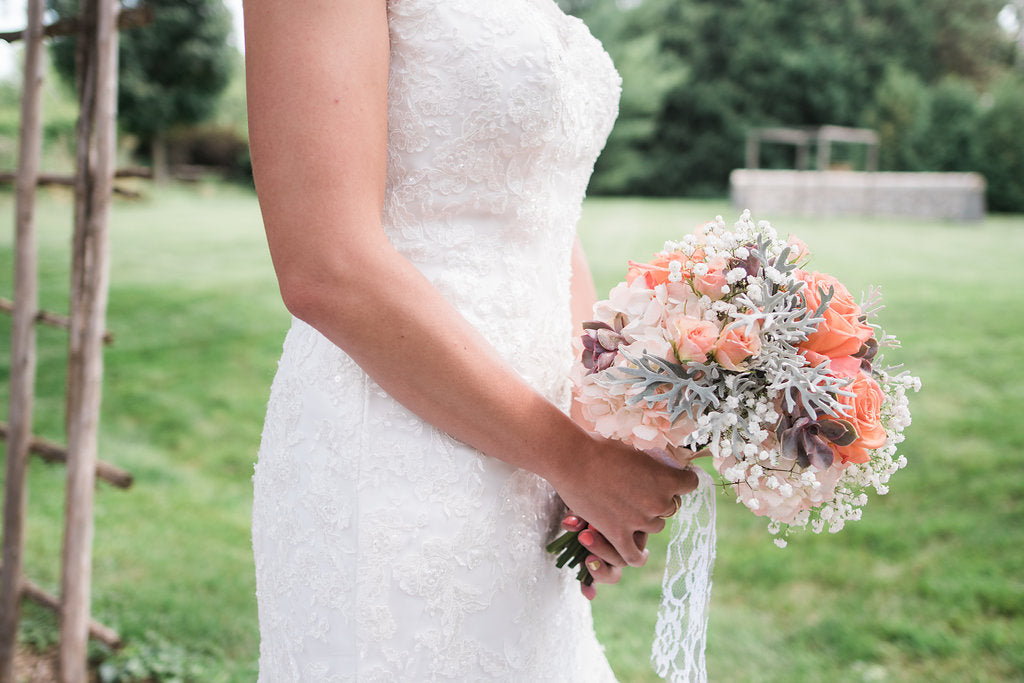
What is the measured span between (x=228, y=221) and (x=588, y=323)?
15.4 m

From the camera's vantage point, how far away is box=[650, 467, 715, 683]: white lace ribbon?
1372mm

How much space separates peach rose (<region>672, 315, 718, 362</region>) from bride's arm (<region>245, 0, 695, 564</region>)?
0.22 metres

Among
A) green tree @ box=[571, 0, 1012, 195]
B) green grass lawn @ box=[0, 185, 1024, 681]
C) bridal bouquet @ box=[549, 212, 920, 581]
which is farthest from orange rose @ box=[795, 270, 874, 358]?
green tree @ box=[571, 0, 1012, 195]

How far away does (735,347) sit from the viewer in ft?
3.55

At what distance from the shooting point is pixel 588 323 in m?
1.21

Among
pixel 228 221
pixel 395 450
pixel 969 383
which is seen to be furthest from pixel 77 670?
pixel 228 221

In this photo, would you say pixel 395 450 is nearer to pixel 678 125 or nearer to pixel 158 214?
pixel 158 214

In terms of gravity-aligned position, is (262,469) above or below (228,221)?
above

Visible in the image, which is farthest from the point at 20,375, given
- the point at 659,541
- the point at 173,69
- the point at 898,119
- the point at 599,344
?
the point at 898,119

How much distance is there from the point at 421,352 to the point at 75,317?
2175 millimetres

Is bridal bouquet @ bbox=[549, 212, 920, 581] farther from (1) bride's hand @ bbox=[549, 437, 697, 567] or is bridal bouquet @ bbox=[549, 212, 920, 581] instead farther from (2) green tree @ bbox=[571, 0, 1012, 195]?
(2) green tree @ bbox=[571, 0, 1012, 195]

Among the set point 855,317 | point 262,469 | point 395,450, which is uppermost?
point 855,317

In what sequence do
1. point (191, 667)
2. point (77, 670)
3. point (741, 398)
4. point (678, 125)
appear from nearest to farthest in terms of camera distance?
point (741, 398) → point (77, 670) → point (191, 667) → point (678, 125)

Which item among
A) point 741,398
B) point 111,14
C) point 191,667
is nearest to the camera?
point 741,398
